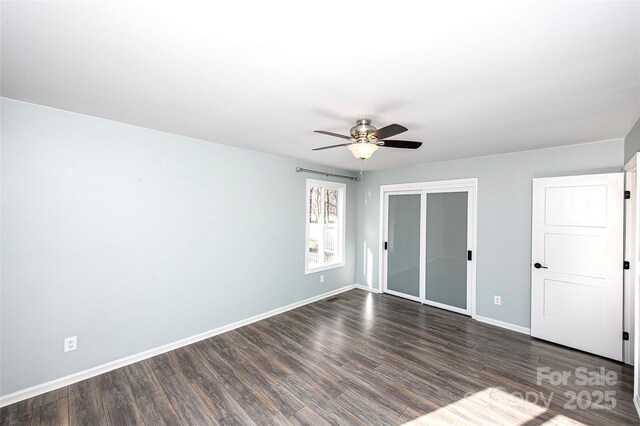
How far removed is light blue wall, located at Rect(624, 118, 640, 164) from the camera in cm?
240

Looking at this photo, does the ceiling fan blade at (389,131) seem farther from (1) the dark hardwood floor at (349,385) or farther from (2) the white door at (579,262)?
(2) the white door at (579,262)

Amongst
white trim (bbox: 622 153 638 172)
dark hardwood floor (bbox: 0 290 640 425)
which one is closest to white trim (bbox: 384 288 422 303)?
dark hardwood floor (bbox: 0 290 640 425)

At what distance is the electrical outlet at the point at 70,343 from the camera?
242 centimetres

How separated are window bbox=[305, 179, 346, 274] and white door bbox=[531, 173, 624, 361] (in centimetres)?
302

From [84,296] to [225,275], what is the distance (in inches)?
55.5

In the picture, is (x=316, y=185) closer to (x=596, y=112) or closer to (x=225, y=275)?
(x=225, y=275)

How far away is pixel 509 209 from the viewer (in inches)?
147

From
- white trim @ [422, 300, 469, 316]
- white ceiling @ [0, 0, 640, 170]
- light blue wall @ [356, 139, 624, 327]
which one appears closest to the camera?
white ceiling @ [0, 0, 640, 170]

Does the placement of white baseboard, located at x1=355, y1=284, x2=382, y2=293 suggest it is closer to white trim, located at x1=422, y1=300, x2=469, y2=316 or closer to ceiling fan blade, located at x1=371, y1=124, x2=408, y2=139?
white trim, located at x1=422, y1=300, x2=469, y2=316

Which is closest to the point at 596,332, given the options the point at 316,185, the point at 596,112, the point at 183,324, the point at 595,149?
the point at 595,149

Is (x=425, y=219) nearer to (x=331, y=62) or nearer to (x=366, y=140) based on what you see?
(x=366, y=140)

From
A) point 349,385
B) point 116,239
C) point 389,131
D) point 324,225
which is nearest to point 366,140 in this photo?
point 389,131

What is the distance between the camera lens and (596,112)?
7.40 ft

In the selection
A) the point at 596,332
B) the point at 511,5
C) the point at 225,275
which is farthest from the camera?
the point at 225,275
